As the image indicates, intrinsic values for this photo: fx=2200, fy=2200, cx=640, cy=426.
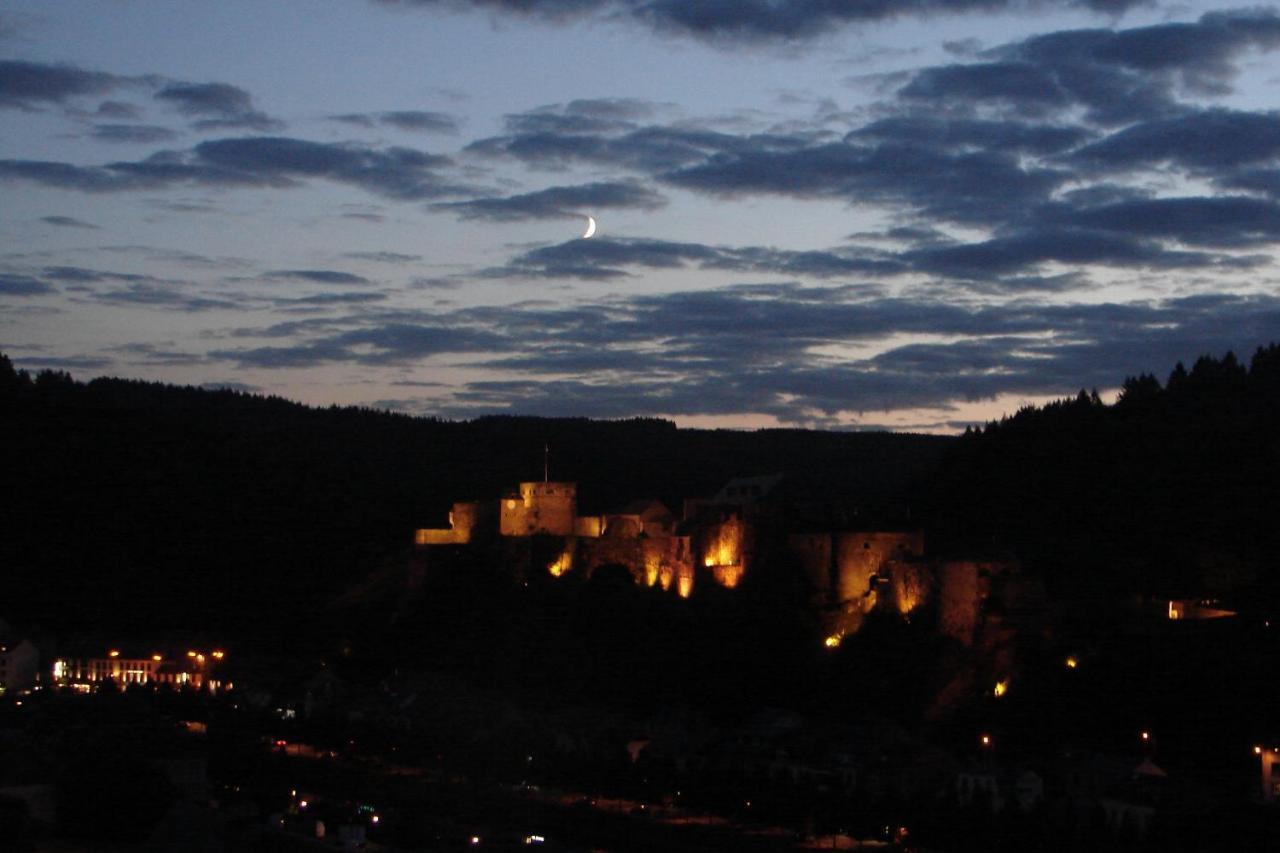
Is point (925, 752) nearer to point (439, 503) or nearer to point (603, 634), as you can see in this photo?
point (603, 634)

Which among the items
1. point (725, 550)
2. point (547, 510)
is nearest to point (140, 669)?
point (547, 510)

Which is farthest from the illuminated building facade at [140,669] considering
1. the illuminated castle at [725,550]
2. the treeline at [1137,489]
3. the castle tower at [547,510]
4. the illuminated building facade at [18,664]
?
the treeline at [1137,489]

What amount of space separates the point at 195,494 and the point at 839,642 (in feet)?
115

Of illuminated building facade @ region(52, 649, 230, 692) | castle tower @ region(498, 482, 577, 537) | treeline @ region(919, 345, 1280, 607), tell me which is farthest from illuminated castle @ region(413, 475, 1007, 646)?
illuminated building facade @ region(52, 649, 230, 692)

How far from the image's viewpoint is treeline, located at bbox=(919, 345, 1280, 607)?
158ft

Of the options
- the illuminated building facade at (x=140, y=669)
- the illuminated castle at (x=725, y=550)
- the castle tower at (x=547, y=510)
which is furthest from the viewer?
the illuminated building facade at (x=140, y=669)

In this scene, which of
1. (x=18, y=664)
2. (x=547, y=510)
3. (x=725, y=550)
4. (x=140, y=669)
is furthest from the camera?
(x=140, y=669)

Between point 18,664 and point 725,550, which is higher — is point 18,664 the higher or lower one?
the lower one

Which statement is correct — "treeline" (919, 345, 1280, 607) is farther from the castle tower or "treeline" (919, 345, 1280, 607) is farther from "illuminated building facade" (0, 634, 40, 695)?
"illuminated building facade" (0, 634, 40, 695)

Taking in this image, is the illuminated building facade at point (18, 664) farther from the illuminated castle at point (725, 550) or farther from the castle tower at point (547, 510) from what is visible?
the castle tower at point (547, 510)

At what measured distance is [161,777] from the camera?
112 ft

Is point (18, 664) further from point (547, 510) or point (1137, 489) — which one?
point (1137, 489)

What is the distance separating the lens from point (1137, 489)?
5462cm

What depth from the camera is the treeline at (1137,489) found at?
48.2m
